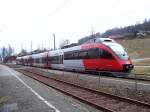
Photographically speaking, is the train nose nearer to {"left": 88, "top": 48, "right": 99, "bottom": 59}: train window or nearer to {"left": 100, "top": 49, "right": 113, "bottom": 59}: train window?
{"left": 100, "top": 49, "right": 113, "bottom": 59}: train window

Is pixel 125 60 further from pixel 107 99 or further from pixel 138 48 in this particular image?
pixel 138 48

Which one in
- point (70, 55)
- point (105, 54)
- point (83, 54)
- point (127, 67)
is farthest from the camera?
point (70, 55)

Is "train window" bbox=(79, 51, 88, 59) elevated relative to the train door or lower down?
elevated

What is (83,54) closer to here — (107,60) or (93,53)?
(93,53)

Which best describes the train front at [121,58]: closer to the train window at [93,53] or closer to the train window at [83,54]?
the train window at [93,53]

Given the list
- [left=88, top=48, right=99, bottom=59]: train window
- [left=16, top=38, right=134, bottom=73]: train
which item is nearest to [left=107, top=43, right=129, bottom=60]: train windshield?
[left=16, top=38, right=134, bottom=73]: train

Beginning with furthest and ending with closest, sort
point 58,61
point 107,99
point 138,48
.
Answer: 1. point 138,48
2. point 58,61
3. point 107,99

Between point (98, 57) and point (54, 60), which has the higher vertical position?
point (54, 60)

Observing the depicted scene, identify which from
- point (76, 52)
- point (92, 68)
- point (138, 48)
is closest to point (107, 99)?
point (92, 68)

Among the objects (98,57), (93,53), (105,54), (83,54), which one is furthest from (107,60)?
(83,54)

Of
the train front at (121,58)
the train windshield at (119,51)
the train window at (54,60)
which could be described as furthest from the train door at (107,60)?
the train window at (54,60)

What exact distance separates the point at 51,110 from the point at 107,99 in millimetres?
3452

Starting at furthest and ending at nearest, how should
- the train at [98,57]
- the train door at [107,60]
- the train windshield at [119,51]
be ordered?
the train door at [107,60] < the train windshield at [119,51] < the train at [98,57]

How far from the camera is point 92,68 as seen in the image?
33281 mm
